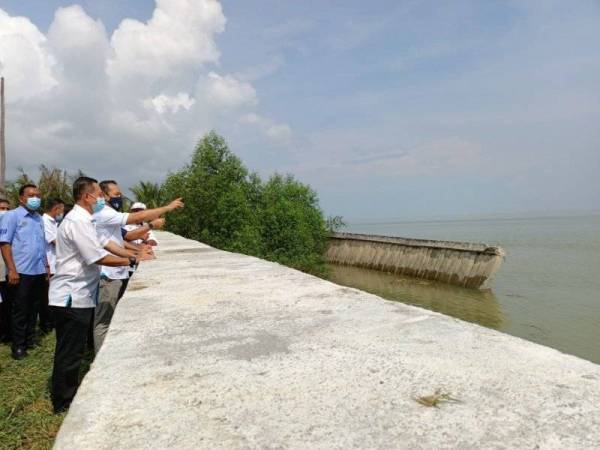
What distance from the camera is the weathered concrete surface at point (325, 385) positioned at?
1.32 m

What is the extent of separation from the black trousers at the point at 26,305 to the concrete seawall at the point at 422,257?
13.7 meters

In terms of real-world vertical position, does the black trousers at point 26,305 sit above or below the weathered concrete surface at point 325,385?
below

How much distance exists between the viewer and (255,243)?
55.1 feet

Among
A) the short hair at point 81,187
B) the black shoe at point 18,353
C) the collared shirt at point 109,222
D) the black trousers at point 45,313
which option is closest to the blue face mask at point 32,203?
the black trousers at point 45,313

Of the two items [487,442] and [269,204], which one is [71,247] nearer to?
[487,442]

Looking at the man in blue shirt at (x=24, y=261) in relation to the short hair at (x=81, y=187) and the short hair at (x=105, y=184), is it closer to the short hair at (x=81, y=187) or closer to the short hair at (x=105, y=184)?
the short hair at (x=105, y=184)

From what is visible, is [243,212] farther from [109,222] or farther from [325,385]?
[325,385]

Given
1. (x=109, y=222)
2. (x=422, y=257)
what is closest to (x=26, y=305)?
(x=109, y=222)

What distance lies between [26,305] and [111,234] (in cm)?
211

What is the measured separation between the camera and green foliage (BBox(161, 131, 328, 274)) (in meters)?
17.8

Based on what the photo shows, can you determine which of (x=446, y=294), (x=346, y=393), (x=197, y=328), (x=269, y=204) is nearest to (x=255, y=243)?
(x=269, y=204)

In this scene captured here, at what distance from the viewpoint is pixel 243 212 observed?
65.0 ft

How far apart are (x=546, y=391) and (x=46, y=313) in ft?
22.1

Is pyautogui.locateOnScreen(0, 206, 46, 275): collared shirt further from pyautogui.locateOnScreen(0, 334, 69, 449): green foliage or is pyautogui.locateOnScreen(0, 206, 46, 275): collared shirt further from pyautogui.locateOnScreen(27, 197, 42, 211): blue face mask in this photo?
pyautogui.locateOnScreen(0, 334, 69, 449): green foliage
